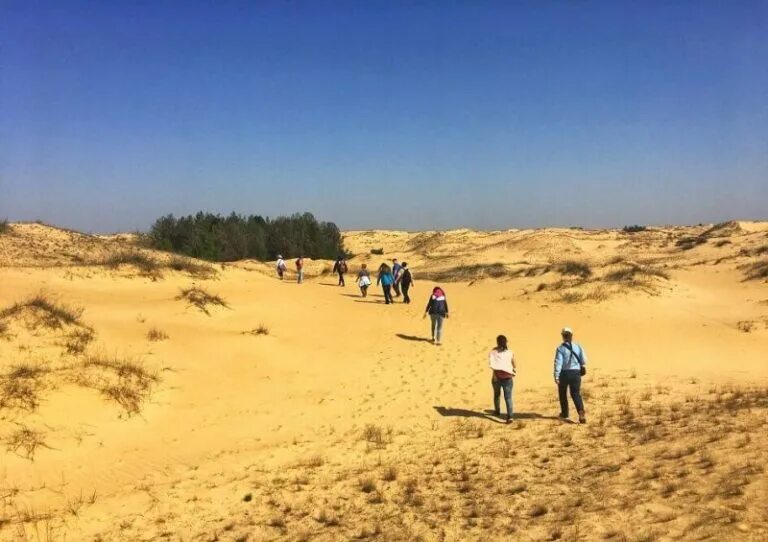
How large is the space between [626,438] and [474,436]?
8.46 ft

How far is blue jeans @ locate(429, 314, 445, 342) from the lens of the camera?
1720 cm

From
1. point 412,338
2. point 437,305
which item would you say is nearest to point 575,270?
point 412,338

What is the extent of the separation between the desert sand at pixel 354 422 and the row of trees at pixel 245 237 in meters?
25.1

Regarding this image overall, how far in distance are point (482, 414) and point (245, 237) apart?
4356 centimetres

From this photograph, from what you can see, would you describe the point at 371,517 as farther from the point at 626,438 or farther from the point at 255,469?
the point at 626,438

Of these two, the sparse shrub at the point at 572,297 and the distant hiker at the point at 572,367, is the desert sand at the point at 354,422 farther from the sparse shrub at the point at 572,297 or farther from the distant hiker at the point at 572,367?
the sparse shrub at the point at 572,297

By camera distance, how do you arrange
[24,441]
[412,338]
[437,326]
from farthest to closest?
[412,338], [437,326], [24,441]

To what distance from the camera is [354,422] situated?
1108 cm

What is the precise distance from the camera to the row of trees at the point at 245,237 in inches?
1914

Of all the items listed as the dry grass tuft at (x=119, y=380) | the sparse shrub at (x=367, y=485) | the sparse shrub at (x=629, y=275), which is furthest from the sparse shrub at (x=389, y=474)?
the sparse shrub at (x=629, y=275)

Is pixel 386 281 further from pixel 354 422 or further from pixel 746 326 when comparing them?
pixel 746 326

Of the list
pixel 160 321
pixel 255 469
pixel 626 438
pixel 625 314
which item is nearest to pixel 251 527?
pixel 255 469

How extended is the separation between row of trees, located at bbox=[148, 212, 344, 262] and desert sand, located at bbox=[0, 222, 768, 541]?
989 inches

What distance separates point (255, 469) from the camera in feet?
28.4
